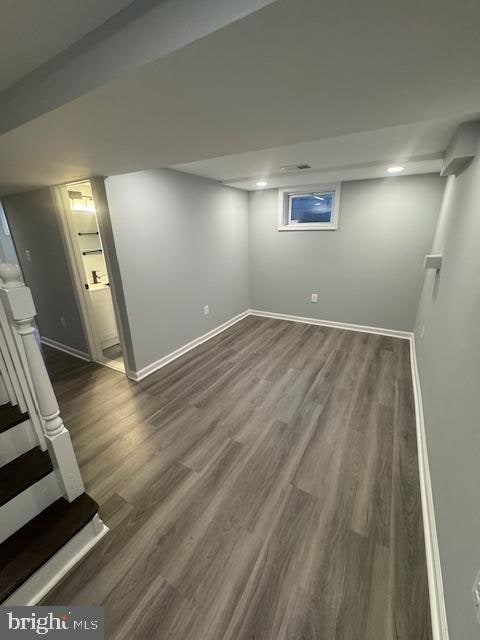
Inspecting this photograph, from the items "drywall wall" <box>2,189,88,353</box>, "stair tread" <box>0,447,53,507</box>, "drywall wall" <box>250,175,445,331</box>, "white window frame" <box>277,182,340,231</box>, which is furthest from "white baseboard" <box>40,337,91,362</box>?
"white window frame" <box>277,182,340,231</box>

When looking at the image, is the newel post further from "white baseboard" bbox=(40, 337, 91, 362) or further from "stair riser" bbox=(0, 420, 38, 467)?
"white baseboard" bbox=(40, 337, 91, 362)

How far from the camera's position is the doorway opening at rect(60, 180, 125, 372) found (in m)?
2.78

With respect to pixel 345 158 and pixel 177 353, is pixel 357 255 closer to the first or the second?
pixel 345 158

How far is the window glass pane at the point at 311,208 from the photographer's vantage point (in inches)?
150

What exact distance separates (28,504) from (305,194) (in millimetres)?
4365

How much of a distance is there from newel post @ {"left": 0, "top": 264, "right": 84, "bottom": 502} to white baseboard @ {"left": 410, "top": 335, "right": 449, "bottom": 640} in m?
1.69

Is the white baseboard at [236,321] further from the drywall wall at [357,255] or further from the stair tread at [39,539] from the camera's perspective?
the stair tread at [39,539]

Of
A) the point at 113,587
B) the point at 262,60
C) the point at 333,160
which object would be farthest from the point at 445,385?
the point at 333,160

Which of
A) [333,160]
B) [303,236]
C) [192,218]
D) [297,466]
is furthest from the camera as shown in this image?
[303,236]

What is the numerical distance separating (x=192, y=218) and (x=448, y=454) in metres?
3.16

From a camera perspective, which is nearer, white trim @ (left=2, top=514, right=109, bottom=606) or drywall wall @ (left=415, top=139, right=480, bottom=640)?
drywall wall @ (left=415, top=139, right=480, bottom=640)

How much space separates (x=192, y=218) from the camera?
318cm

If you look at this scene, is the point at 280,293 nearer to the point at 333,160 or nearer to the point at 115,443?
the point at 333,160

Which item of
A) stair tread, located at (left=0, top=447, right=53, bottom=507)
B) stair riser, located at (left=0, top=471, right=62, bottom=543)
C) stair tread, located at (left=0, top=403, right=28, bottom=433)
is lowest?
stair riser, located at (left=0, top=471, right=62, bottom=543)
